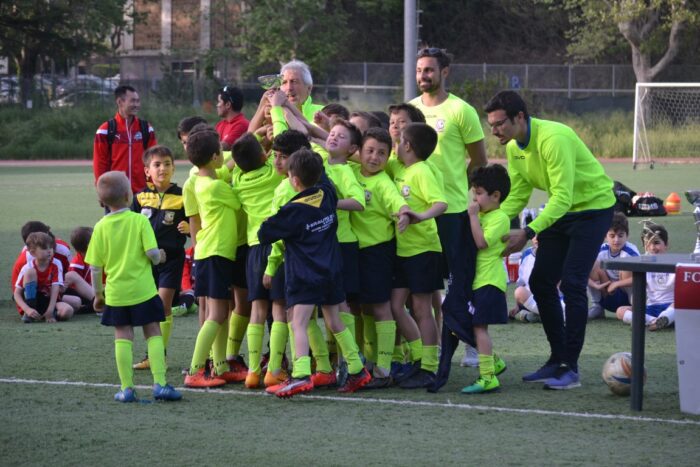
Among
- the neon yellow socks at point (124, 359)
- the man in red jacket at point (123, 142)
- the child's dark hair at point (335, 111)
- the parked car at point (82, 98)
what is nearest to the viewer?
the neon yellow socks at point (124, 359)

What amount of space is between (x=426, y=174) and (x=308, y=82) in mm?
1155

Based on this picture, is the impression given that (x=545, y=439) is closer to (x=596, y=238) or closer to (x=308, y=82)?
(x=596, y=238)

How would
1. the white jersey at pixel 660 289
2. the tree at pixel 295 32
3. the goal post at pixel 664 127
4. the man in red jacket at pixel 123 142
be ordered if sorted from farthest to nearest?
1. the tree at pixel 295 32
2. the goal post at pixel 664 127
3. the man in red jacket at pixel 123 142
4. the white jersey at pixel 660 289

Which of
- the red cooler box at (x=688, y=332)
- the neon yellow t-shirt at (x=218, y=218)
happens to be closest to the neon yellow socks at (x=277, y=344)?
the neon yellow t-shirt at (x=218, y=218)

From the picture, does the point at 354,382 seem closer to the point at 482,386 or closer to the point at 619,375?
the point at 482,386

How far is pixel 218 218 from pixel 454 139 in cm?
169

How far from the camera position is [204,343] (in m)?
7.50

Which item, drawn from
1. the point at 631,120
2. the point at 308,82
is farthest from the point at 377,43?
the point at 308,82

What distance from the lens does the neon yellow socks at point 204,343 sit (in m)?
7.50

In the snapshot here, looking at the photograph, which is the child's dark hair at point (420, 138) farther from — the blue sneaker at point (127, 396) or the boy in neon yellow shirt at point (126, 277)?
the blue sneaker at point (127, 396)

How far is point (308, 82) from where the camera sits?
7.94 meters

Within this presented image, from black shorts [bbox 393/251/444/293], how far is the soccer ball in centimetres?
120

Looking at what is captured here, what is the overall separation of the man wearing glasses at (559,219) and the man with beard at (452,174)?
34 centimetres

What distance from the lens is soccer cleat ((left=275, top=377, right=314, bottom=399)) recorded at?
7.02m
